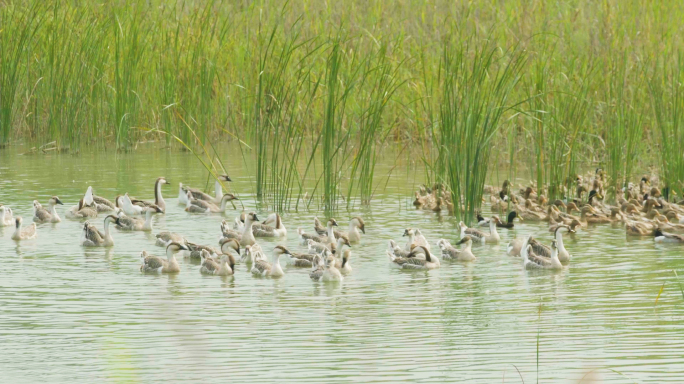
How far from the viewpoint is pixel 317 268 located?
12641 mm

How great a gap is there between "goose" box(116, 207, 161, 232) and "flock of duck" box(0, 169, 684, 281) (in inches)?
0.5

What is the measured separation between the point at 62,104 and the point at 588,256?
457 inches

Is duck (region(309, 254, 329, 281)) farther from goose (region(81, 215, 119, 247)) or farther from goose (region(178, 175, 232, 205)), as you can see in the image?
goose (region(178, 175, 232, 205))

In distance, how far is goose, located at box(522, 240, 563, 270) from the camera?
1291cm

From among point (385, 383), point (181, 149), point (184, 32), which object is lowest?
point (385, 383)

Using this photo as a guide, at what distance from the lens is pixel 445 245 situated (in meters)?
14.0

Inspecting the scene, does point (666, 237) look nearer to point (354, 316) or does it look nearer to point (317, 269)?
point (317, 269)

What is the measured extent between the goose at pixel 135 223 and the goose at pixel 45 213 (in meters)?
0.82

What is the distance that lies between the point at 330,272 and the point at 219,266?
1265 mm

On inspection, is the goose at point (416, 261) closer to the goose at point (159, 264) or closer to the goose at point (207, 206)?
the goose at point (159, 264)

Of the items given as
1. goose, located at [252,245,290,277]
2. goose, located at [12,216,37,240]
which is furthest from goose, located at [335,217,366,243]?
goose, located at [12,216,37,240]

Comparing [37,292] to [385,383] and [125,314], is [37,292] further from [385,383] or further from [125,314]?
[385,383]

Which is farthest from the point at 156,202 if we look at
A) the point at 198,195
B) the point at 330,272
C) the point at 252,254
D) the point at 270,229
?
the point at 330,272

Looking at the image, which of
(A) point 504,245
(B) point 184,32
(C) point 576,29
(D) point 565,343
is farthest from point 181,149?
(D) point 565,343
